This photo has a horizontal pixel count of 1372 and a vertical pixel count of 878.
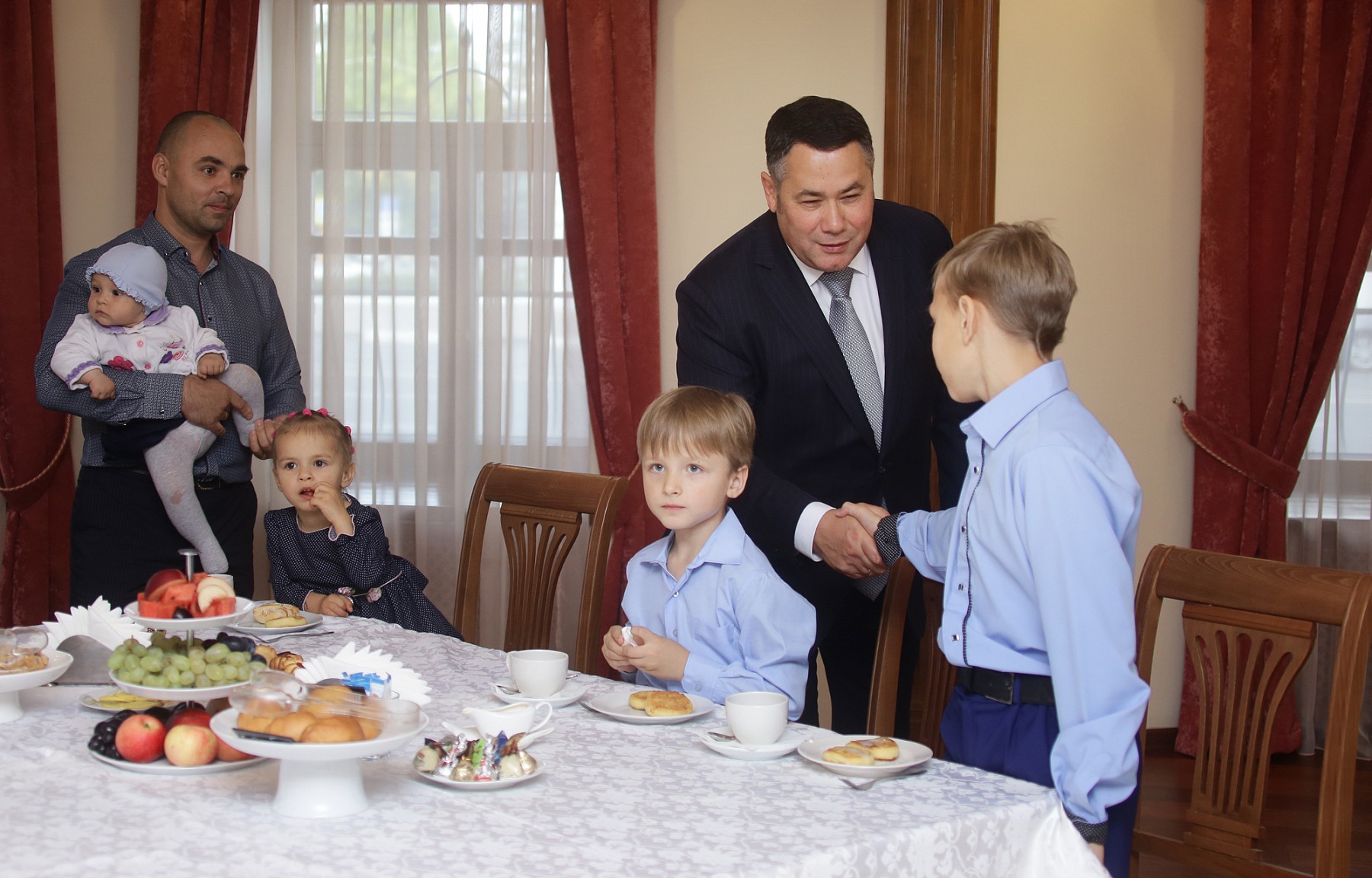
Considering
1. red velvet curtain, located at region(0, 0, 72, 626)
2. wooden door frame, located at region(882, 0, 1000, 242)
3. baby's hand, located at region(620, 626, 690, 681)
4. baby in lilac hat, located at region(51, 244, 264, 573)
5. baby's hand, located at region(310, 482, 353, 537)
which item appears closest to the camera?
baby's hand, located at region(620, 626, 690, 681)

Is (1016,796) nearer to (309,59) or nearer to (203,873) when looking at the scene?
(203,873)

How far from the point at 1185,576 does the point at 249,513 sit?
2.19 meters

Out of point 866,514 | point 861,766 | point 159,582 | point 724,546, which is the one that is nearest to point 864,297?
point 866,514

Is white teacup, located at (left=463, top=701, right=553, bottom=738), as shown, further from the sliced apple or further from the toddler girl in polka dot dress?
the toddler girl in polka dot dress

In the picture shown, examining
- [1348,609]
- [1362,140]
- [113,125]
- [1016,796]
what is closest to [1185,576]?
[1348,609]

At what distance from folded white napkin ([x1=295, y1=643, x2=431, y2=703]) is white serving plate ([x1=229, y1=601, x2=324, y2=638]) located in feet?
1.68

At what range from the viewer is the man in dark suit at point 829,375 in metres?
2.24

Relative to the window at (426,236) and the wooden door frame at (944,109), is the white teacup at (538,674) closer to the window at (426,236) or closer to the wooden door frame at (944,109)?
the window at (426,236)

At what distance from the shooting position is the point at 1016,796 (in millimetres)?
1234

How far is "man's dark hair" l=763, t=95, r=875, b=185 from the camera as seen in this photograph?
6.96 feet

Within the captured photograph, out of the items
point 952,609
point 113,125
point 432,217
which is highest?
point 113,125

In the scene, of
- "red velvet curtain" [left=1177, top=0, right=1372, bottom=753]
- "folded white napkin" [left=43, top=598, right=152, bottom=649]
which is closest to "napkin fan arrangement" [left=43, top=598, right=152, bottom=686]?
"folded white napkin" [left=43, top=598, right=152, bottom=649]

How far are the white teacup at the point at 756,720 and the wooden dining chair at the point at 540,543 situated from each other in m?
0.88

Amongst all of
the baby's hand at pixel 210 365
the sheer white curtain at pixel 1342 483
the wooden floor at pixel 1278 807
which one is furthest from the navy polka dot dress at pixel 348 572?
the sheer white curtain at pixel 1342 483
